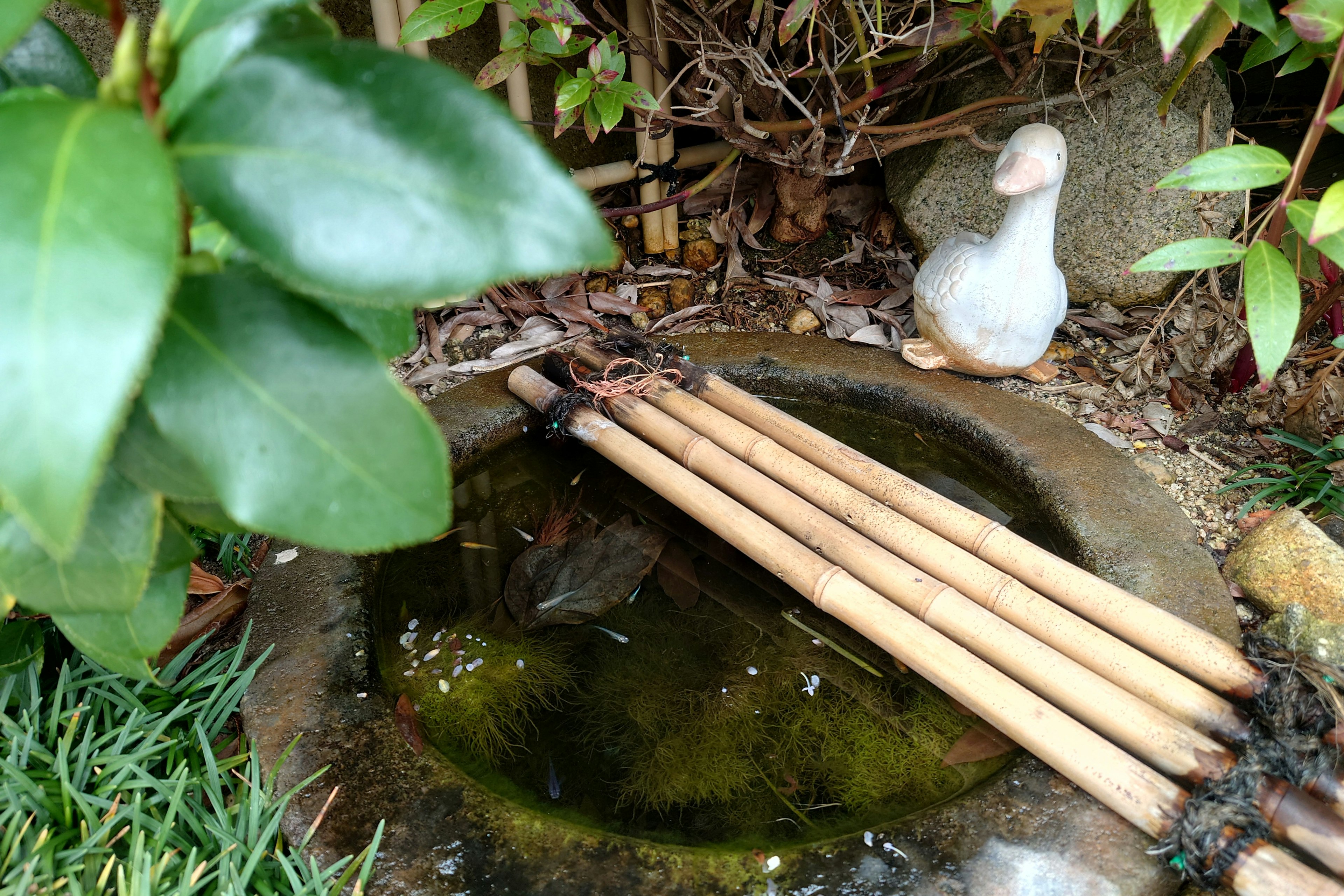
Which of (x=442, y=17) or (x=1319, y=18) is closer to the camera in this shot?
(x=1319, y=18)

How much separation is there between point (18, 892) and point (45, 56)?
3.34 feet

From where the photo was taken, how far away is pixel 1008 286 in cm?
215

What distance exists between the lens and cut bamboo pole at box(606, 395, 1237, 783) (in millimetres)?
1254

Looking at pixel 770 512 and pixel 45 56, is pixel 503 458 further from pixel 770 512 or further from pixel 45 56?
pixel 45 56

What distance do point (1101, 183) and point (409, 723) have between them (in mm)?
2374

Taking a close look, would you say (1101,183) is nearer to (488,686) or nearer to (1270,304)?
(1270,304)

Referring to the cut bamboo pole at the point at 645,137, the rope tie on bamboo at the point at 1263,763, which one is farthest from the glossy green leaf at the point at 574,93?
the rope tie on bamboo at the point at 1263,763

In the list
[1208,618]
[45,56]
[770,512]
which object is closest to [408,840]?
[770,512]

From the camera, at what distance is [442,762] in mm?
1325

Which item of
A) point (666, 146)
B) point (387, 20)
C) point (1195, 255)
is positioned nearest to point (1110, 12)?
point (1195, 255)

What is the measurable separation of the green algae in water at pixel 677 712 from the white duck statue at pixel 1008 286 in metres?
0.53

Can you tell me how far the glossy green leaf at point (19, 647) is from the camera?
1364 millimetres

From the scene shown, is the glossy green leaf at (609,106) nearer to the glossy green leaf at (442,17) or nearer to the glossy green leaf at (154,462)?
the glossy green leaf at (442,17)

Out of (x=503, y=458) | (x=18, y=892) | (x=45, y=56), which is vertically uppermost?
(x=45, y=56)
